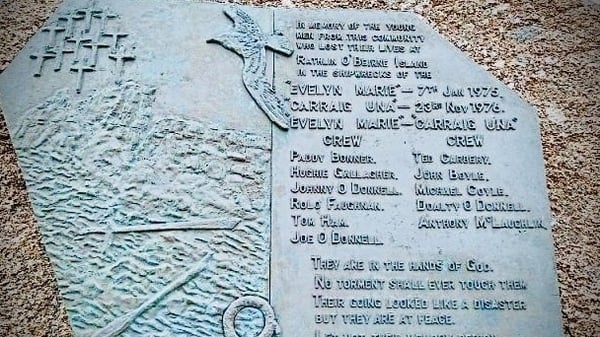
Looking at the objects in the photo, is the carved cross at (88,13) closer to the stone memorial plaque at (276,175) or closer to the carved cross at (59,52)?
the stone memorial plaque at (276,175)

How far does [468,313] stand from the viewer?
3031 mm

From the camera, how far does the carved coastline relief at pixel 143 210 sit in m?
2.96

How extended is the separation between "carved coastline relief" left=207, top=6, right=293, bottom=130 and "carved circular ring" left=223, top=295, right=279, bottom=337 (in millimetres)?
928

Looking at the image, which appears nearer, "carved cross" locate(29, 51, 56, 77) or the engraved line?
the engraved line

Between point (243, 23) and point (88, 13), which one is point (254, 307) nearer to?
point (243, 23)

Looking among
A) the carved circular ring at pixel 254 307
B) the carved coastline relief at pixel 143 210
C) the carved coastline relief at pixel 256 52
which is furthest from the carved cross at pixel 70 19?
the carved circular ring at pixel 254 307

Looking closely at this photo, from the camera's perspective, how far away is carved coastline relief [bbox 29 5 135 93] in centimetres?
342

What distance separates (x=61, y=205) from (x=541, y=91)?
265cm

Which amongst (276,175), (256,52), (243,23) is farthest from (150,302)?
(243,23)

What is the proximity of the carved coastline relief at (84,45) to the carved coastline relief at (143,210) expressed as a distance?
0.57ft

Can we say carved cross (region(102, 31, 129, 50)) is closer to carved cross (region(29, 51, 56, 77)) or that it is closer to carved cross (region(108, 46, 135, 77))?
carved cross (region(108, 46, 135, 77))

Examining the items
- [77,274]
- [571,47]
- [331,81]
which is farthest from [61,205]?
[571,47]

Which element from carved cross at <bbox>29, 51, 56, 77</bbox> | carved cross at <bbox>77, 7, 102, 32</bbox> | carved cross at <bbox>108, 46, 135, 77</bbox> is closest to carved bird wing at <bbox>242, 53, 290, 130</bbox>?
carved cross at <bbox>108, 46, 135, 77</bbox>

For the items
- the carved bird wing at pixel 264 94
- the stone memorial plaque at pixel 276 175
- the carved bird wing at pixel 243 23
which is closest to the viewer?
the stone memorial plaque at pixel 276 175
